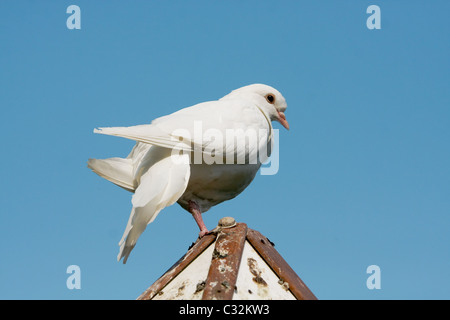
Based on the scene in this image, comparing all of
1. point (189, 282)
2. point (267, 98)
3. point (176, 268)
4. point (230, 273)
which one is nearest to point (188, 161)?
point (176, 268)

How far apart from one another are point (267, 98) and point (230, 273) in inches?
147

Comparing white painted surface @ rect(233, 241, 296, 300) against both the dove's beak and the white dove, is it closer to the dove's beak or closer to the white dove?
the white dove

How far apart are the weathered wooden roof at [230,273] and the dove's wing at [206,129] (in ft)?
3.27

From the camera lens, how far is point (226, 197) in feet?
21.0

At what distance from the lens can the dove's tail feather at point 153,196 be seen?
16.9 feet

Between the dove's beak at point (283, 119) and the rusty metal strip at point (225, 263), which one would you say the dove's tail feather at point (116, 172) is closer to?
the rusty metal strip at point (225, 263)

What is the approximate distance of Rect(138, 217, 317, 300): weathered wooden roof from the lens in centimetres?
409

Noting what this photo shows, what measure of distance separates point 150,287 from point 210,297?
780 mm

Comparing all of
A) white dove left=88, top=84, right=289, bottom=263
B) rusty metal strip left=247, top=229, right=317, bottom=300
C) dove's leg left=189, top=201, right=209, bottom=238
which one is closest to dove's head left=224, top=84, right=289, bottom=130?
white dove left=88, top=84, right=289, bottom=263

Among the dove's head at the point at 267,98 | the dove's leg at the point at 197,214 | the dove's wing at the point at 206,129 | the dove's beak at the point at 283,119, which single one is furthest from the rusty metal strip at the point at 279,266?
the dove's beak at the point at 283,119

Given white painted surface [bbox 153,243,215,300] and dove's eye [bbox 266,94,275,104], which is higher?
dove's eye [bbox 266,94,275,104]
